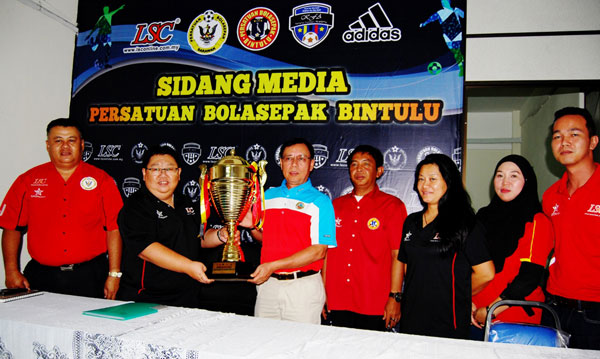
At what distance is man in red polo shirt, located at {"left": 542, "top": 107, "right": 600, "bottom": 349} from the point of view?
1843mm

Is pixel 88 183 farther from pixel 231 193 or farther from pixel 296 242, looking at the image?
pixel 296 242

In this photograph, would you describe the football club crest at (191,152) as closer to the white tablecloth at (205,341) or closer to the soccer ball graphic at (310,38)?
the soccer ball graphic at (310,38)

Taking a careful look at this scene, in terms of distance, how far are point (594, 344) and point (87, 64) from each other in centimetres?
495

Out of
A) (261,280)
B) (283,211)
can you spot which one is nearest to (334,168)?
(283,211)

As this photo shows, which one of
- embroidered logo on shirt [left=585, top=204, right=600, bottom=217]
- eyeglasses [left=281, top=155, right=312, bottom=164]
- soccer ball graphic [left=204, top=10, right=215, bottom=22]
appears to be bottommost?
embroidered logo on shirt [left=585, top=204, right=600, bottom=217]

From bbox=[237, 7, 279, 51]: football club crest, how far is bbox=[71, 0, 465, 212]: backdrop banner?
0.01 metres

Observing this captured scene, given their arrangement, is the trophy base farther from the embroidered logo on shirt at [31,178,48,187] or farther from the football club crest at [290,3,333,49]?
the football club crest at [290,3,333,49]

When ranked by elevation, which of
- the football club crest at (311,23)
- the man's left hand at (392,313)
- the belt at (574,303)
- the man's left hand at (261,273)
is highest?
the football club crest at (311,23)

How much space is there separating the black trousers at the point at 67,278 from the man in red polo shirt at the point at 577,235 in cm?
296

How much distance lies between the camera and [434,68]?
121 inches

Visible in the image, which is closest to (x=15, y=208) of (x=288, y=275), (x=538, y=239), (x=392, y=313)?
(x=288, y=275)

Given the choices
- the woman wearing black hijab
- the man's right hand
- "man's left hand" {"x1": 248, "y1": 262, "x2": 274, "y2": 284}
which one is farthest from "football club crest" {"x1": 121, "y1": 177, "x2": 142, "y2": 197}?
the woman wearing black hijab

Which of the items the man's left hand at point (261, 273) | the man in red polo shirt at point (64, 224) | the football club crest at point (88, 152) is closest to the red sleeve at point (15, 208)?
→ the man in red polo shirt at point (64, 224)

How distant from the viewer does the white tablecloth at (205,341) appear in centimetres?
111
